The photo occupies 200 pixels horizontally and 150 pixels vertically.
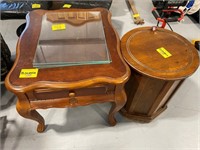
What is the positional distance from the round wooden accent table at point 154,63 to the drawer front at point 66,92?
20 centimetres

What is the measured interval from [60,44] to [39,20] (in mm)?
263

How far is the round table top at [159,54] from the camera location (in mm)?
867

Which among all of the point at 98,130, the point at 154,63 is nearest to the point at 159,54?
the point at 154,63

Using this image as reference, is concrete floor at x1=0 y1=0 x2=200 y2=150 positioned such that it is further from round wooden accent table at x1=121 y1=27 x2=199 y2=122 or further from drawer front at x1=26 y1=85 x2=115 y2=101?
drawer front at x1=26 y1=85 x2=115 y2=101

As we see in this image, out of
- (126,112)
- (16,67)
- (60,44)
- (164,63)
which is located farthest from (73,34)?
(126,112)

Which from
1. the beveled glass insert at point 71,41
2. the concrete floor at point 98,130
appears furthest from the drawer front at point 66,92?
the concrete floor at point 98,130

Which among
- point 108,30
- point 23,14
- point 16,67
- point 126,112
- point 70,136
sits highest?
point 108,30

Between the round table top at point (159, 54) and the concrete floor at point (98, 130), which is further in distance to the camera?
the concrete floor at point (98, 130)

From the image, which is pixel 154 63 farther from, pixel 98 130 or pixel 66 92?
pixel 98 130

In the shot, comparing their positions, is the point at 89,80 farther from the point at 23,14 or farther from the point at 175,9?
the point at 175,9

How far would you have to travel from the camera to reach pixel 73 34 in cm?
103

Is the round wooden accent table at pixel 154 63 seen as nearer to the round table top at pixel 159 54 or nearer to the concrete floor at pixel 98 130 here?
the round table top at pixel 159 54

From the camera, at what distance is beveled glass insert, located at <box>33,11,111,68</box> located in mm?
852

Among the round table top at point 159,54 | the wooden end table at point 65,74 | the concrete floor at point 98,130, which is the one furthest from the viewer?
the concrete floor at point 98,130
